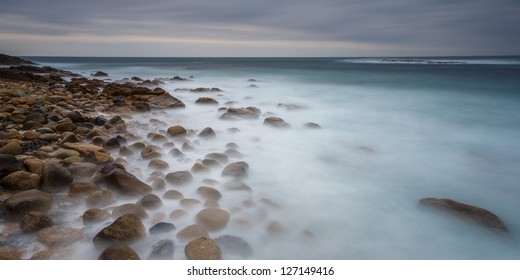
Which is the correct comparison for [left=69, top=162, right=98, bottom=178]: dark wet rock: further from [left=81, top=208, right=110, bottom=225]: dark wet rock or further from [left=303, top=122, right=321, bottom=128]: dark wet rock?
[left=303, top=122, right=321, bottom=128]: dark wet rock

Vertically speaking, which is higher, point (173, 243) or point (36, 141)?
point (36, 141)

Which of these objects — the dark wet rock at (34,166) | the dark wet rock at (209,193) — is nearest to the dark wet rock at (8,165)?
the dark wet rock at (34,166)

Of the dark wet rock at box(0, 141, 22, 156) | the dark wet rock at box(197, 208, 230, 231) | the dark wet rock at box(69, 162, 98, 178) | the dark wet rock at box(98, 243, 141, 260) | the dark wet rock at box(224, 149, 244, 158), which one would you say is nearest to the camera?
the dark wet rock at box(98, 243, 141, 260)

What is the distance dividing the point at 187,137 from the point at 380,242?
352cm

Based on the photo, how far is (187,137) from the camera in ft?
16.9

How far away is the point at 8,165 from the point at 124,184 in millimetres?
1169

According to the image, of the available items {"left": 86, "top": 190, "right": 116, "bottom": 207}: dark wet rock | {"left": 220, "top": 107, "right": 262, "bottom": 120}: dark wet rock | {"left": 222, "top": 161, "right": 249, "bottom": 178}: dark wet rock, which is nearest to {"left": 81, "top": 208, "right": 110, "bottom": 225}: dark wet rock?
{"left": 86, "top": 190, "right": 116, "bottom": 207}: dark wet rock

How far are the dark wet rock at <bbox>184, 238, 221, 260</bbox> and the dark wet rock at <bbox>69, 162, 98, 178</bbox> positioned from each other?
168 cm

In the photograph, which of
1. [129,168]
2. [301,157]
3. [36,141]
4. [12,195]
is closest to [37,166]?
[12,195]

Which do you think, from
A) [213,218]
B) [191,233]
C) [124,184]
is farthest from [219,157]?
[191,233]

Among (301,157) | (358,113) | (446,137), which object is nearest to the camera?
(301,157)

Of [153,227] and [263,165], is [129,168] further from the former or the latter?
[263,165]

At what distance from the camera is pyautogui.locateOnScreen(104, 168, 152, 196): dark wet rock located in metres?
2.98
